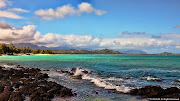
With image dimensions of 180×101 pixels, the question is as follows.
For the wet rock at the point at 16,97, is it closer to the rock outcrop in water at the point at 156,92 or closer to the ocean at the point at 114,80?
the ocean at the point at 114,80

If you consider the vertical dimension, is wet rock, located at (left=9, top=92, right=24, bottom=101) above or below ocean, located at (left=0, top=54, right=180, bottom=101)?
above

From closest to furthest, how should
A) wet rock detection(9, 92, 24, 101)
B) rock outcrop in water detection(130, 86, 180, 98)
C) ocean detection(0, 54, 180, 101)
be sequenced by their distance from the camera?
wet rock detection(9, 92, 24, 101), rock outcrop in water detection(130, 86, 180, 98), ocean detection(0, 54, 180, 101)

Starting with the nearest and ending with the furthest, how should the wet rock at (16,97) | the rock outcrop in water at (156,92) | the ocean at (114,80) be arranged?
the wet rock at (16,97) < the rock outcrop in water at (156,92) < the ocean at (114,80)

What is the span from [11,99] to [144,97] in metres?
14.1

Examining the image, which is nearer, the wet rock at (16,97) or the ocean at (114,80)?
the wet rock at (16,97)

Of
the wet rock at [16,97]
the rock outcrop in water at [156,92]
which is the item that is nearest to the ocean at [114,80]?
the rock outcrop in water at [156,92]

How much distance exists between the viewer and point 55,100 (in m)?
14.1

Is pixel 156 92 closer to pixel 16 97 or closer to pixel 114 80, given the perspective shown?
pixel 114 80

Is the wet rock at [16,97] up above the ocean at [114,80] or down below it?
above

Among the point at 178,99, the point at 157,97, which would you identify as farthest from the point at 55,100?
the point at 178,99

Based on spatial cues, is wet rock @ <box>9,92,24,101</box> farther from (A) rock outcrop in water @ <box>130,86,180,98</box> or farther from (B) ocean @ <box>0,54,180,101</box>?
(A) rock outcrop in water @ <box>130,86,180,98</box>

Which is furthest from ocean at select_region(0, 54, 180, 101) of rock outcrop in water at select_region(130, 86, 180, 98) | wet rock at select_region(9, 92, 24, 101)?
wet rock at select_region(9, 92, 24, 101)

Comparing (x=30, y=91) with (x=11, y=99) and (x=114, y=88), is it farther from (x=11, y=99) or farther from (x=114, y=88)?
(x=114, y=88)

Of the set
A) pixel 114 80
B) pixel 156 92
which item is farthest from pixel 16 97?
pixel 114 80
